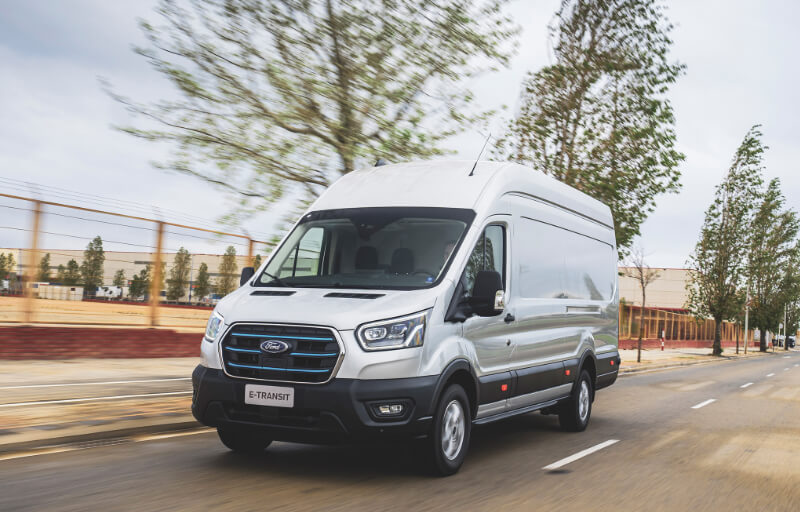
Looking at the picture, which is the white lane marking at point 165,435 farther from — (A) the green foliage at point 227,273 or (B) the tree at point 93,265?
(A) the green foliage at point 227,273

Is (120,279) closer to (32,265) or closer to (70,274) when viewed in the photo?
(70,274)

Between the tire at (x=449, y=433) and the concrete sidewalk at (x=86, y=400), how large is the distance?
329 cm

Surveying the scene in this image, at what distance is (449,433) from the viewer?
20.9 feet

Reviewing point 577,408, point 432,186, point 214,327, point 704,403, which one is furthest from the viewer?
point 704,403

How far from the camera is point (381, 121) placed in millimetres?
11164

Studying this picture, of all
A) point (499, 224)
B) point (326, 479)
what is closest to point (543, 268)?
point (499, 224)

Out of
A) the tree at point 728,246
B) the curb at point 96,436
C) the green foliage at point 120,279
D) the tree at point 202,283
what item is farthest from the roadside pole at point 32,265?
the tree at point 728,246

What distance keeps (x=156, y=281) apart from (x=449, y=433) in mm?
11171

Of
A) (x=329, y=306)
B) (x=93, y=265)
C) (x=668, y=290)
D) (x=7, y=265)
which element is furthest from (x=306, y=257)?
(x=668, y=290)

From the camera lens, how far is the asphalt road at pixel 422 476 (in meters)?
5.37

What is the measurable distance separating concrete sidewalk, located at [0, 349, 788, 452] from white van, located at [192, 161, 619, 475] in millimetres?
1606

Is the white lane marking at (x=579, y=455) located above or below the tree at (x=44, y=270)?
below

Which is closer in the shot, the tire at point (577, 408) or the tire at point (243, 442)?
the tire at point (243, 442)

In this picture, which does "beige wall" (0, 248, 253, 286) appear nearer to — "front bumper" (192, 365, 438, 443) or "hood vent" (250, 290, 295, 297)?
"hood vent" (250, 290, 295, 297)
